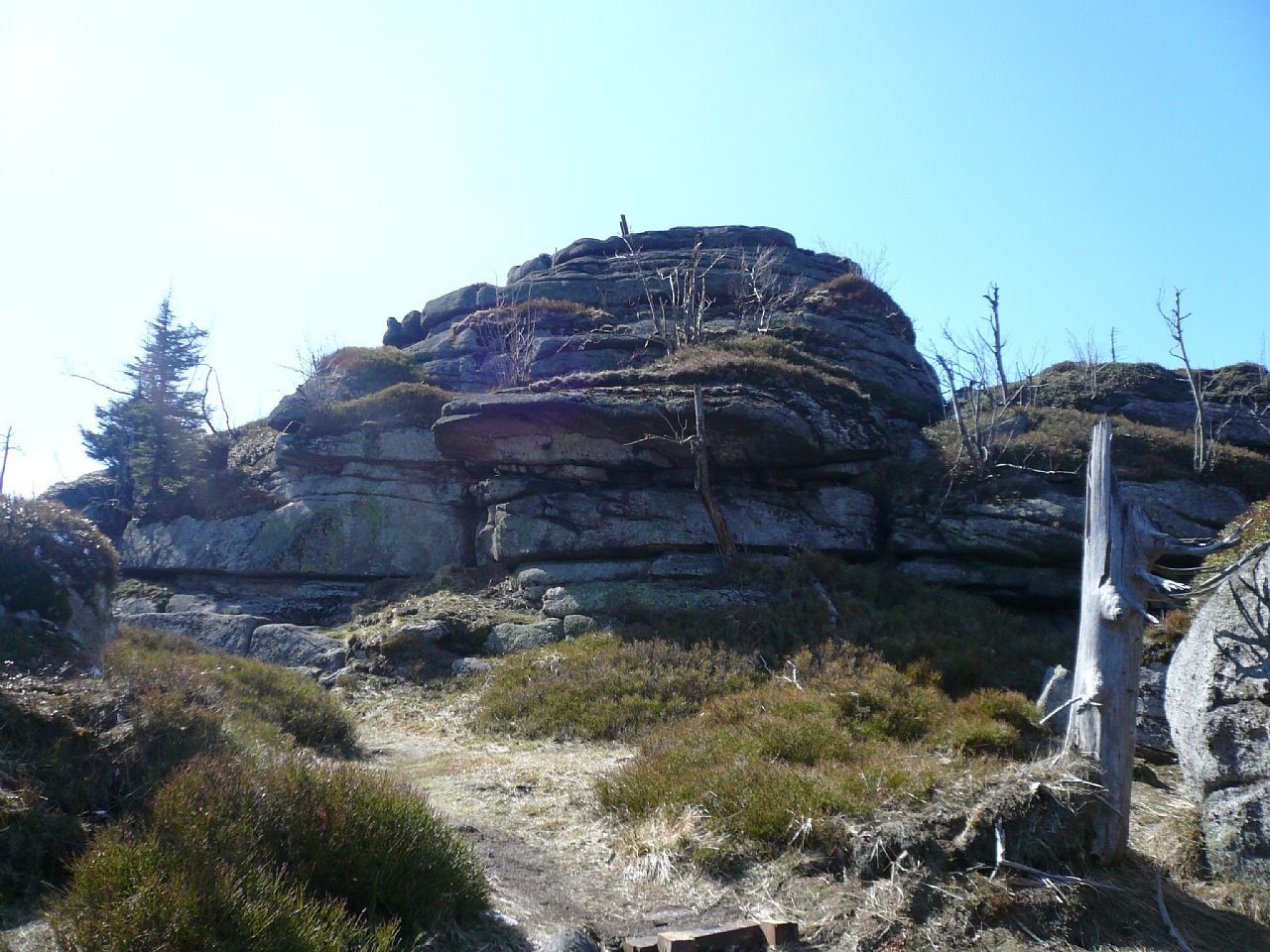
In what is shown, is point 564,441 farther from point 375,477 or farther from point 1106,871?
point 1106,871

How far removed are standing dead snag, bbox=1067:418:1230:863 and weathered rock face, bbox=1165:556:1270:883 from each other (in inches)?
22.0

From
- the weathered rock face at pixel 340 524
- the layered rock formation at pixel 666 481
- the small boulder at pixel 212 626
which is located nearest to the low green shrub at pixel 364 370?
the layered rock formation at pixel 666 481

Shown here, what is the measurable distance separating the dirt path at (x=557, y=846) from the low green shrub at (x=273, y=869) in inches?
35.7

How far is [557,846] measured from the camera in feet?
29.0

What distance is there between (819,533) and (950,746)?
481 inches

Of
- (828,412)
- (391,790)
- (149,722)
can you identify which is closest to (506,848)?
(391,790)

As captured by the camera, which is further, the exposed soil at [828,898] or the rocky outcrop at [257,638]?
the rocky outcrop at [257,638]

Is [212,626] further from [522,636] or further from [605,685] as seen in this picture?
[605,685]

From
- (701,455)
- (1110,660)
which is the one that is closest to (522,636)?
(701,455)

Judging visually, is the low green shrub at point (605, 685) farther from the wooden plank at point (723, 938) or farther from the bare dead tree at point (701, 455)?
the wooden plank at point (723, 938)

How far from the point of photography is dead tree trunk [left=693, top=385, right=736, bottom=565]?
21.5m

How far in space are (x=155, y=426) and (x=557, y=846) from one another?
28.0 metres

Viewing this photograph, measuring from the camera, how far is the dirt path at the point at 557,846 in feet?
23.7

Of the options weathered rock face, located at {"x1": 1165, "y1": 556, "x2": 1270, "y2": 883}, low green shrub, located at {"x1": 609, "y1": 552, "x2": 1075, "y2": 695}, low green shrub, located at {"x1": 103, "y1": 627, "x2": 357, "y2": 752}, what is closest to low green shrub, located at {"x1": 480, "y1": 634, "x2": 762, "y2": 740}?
low green shrub, located at {"x1": 609, "y1": 552, "x2": 1075, "y2": 695}
